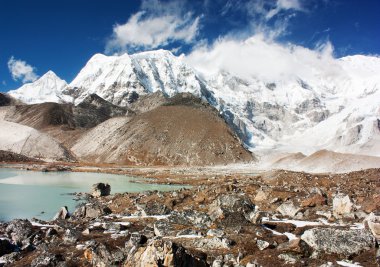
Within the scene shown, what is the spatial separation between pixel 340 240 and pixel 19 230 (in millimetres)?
17989

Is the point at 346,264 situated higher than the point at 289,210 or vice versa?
the point at 289,210

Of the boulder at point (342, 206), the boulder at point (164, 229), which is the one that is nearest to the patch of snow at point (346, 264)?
the boulder at point (164, 229)

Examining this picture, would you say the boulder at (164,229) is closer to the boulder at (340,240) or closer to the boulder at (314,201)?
the boulder at (340,240)

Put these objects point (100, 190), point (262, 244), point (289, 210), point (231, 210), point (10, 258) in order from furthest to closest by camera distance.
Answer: point (100, 190) < point (289, 210) < point (231, 210) < point (10, 258) < point (262, 244)

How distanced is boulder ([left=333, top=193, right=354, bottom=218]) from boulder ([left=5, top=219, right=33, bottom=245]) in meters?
19.4

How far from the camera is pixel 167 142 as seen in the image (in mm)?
171500

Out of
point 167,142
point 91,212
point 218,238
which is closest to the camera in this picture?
point 218,238

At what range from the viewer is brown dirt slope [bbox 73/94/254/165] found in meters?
165

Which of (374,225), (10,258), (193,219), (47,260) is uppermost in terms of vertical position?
(374,225)

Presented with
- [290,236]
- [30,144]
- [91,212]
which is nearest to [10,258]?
[290,236]

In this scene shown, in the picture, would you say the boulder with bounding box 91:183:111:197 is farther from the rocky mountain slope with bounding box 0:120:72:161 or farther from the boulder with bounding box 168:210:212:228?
the rocky mountain slope with bounding box 0:120:72:161

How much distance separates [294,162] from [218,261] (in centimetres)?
11439

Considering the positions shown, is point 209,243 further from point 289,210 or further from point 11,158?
point 11,158

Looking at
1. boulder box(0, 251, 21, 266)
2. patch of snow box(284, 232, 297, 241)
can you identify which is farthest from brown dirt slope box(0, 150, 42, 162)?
patch of snow box(284, 232, 297, 241)
